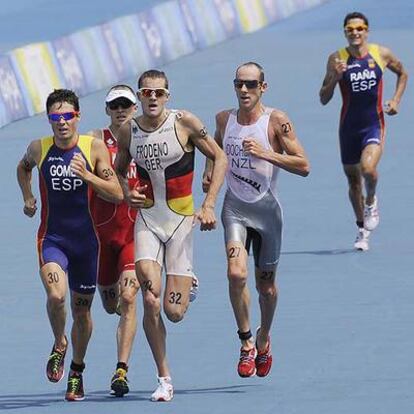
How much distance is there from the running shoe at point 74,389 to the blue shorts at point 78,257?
1.92 ft

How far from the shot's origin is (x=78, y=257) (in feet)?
45.7

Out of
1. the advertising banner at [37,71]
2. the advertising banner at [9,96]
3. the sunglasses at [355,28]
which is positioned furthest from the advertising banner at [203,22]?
the sunglasses at [355,28]

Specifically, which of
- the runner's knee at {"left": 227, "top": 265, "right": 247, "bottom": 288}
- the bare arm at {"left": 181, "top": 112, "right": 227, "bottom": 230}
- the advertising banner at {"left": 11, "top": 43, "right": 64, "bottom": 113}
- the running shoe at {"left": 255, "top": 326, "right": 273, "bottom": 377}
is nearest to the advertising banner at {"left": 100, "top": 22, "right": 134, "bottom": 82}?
the advertising banner at {"left": 11, "top": 43, "right": 64, "bottom": 113}

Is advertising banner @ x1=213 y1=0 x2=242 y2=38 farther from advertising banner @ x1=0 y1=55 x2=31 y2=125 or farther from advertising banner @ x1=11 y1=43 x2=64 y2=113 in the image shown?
advertising banner @ x1=0 y1=55 x2=31 y2=125

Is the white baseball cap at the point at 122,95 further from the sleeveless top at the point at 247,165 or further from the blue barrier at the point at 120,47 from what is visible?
the blue barrier at the point at 120,47

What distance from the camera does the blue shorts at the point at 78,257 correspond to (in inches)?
545

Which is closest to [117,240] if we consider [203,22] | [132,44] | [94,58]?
[94,58]

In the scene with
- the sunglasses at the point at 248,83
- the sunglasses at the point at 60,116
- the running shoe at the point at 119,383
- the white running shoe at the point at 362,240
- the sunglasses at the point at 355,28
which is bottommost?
the white running shoe at the point at 362,240

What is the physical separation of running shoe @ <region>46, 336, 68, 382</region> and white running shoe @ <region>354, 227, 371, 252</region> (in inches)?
240

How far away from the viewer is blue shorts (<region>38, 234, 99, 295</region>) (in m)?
13.9

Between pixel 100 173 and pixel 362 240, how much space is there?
6.20 m

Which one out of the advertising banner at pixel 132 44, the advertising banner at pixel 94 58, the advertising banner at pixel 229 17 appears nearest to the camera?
the advertising banner at pixel 94 58

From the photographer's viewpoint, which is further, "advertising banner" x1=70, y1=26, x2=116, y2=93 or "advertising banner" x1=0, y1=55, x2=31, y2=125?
"advertising banner" x1=70, y1=26, x2=116, y2=93

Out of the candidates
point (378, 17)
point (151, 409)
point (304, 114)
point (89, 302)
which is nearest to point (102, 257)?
point (89, 302)
